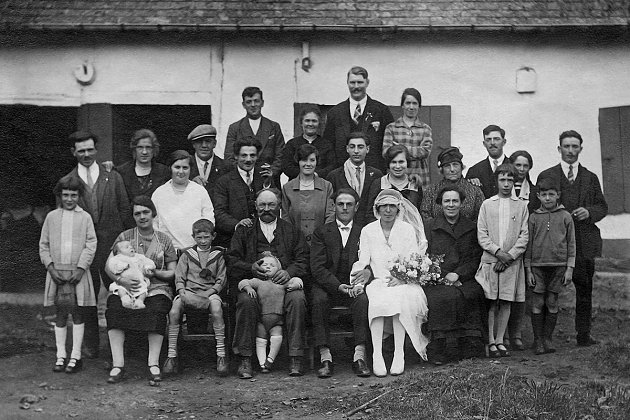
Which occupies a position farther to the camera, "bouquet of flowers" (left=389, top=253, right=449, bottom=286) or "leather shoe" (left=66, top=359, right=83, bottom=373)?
"bouquet of flowers" (left=389, top=253, right=449, bottom=286)

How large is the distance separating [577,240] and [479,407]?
8.76 ft

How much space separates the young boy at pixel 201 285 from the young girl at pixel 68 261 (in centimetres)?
74

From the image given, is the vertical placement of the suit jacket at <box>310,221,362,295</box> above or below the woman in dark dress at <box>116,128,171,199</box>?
below

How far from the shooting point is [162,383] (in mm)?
6660

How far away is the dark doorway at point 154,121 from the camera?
31.7 feet

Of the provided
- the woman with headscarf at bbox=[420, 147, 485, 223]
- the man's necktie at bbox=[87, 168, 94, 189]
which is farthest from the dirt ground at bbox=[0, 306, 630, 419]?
the man's necktie at bbox=[87, 168, 94, 189]

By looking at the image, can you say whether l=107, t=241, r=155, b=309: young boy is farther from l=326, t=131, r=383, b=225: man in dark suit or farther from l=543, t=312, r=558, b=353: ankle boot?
l=543, t=312, r=558, b=353: ankle boot

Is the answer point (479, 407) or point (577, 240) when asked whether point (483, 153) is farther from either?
point (479, 407)

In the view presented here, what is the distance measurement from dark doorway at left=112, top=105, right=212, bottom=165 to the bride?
3.22 meters

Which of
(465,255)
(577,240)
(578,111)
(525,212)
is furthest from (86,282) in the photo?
(578,111)

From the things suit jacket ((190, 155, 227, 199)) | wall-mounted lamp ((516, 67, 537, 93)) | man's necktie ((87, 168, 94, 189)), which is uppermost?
wall-mounted lamp ((516, 67, 537, 93))

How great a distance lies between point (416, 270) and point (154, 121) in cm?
420

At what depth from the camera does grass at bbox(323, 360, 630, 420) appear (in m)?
5.48

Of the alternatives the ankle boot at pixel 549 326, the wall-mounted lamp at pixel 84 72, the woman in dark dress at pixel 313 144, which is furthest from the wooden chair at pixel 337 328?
the wall-mounted lamp at pixel 84 72
